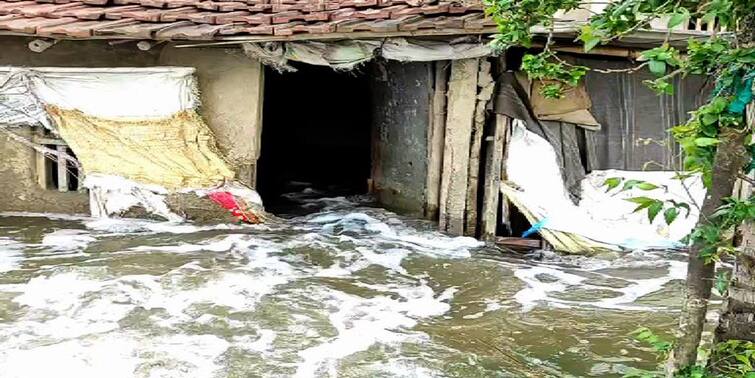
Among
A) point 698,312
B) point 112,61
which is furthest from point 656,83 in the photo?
point 112,61

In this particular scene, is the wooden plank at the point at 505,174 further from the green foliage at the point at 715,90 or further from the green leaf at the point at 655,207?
the green leaf at the point at 655,207

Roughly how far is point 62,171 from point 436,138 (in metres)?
4.70

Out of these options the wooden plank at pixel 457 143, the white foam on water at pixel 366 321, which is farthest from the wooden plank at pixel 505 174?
the white foam on water at pixel 366 321

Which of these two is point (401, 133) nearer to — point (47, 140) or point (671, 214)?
point (47, 140)

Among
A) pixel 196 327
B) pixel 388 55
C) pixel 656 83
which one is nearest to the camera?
pixel 656 83

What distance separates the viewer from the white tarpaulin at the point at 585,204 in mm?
8078

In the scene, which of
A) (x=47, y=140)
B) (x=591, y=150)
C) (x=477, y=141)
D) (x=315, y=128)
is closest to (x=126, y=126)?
(x=47, y=140)

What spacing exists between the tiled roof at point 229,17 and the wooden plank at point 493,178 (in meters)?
1.49

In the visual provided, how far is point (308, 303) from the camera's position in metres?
6.70

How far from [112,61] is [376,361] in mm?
5387

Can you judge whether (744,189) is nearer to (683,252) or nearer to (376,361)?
(683,252)

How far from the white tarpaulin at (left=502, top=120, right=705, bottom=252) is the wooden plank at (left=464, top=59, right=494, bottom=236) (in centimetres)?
39

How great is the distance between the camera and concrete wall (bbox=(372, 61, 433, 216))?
9.44 metres

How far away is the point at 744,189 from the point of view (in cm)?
753
